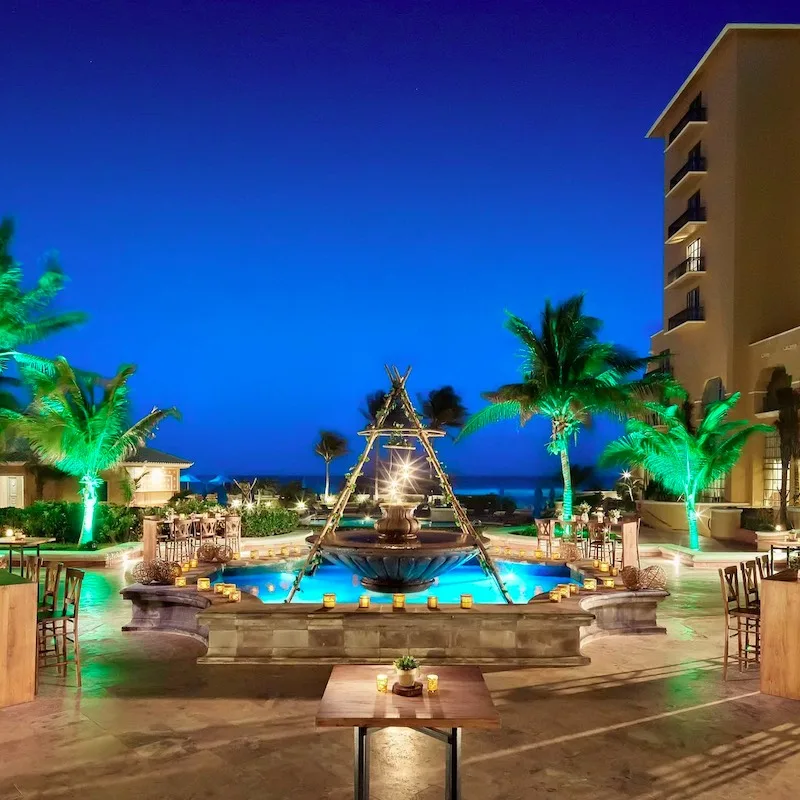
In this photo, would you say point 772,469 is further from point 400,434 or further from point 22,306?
point 22,306

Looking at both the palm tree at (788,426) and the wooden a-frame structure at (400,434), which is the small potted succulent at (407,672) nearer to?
the wooden a-frame structure at (400,434)

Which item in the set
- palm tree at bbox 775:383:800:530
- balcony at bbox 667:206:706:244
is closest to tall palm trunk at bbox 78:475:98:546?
palm tree at bbox 775:383:800:530

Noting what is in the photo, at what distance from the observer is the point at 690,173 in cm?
2836

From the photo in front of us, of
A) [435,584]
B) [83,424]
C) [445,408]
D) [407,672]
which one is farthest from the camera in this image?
[445,408]

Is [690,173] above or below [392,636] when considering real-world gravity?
above

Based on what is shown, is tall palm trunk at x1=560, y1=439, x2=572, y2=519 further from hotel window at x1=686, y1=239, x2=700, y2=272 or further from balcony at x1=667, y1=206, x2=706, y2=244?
balcony at x1=667, y1=206, x2=706, y2=244

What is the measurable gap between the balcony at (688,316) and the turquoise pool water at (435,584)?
16818 millimetres

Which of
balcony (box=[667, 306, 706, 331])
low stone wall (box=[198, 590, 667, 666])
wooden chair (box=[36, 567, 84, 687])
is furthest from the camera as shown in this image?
balcony (box=[667, 306, 706, 331])

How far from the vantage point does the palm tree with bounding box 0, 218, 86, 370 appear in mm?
19000

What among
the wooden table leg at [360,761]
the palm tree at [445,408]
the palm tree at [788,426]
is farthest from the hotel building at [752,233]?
the wooden table leg at [360,761]

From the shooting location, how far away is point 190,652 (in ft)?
27.4

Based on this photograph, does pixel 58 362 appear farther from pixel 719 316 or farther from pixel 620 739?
pixel 719 316

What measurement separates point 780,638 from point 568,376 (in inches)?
528

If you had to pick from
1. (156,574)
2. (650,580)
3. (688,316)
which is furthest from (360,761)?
(688,316)
